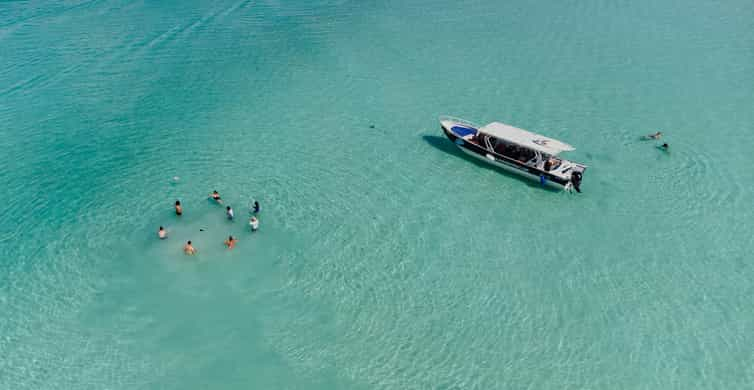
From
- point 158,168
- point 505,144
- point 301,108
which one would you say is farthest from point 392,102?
point 158,168

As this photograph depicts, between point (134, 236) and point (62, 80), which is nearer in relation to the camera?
point (134, 236)

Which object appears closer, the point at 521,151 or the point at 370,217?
the point at 370,217

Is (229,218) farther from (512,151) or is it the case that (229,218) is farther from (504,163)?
(512,151)

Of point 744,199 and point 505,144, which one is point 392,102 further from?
point 744,199

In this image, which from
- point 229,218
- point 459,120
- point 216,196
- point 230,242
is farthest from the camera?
point 459,120

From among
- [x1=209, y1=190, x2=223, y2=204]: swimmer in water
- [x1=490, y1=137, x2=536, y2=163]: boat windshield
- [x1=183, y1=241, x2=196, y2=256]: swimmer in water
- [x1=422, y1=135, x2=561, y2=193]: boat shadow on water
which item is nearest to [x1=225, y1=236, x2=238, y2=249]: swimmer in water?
[x1=183, y1=241, x2=196, y2=256]: swimmer in water

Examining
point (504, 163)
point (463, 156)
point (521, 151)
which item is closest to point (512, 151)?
point (521, 151)

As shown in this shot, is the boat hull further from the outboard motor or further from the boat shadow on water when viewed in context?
the outboard motor
